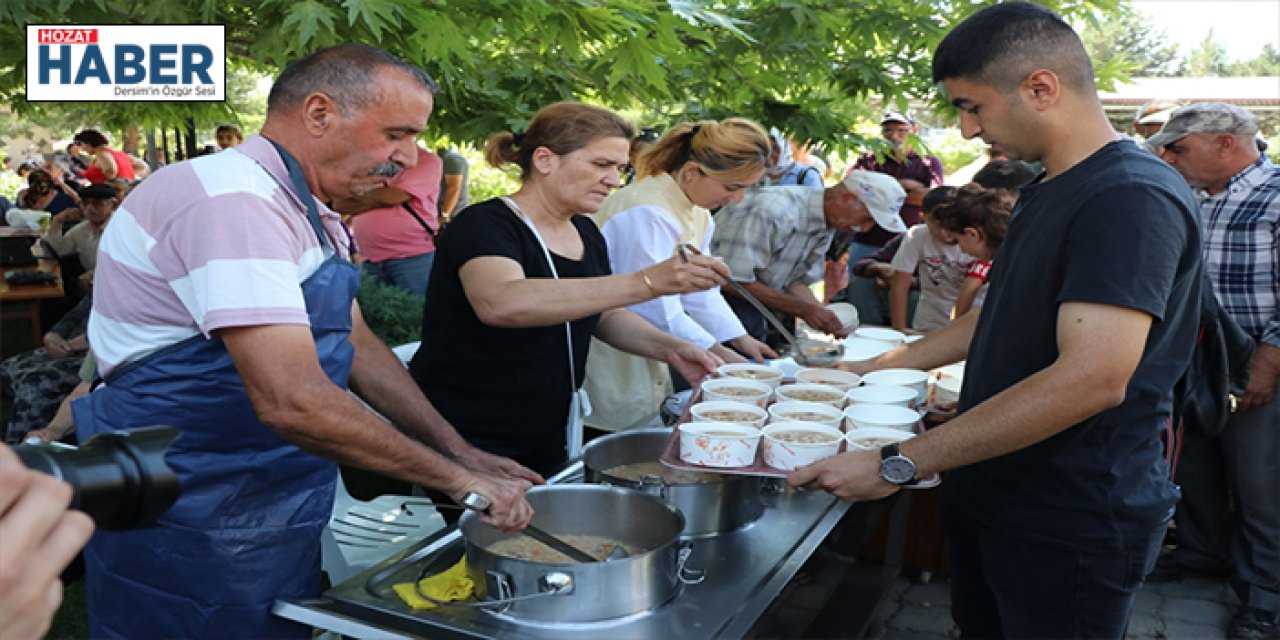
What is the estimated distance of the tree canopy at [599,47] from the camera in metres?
3.00

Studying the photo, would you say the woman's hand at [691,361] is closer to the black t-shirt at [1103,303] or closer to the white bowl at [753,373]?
the white bowl at [753,373]

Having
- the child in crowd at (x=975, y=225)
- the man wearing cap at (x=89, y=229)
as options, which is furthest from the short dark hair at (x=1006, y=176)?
the man wearing cap at (x=89, y=229)

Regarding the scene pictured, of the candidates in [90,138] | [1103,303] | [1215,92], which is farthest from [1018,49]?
[1215,92]

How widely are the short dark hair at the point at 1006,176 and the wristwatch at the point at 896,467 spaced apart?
2689 millimetres

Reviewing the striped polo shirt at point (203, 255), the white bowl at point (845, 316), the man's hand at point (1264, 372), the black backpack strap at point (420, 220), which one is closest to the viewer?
the striped polo shirt at point (203, 255)

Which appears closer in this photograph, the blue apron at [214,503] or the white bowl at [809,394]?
the blue apron at [214,503]

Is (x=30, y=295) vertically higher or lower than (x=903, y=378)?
lower

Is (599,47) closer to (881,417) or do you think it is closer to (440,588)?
(881,417)

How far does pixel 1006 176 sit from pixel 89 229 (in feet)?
21.1

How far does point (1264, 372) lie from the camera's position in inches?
132

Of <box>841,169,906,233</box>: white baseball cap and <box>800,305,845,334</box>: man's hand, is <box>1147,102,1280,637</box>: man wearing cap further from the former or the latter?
<box>800,305,845,334</box>: man's hand

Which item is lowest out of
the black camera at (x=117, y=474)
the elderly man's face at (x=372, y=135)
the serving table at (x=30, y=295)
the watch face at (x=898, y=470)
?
the serving table at (x=30, y=295)

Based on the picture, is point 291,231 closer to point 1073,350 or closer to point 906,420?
point 1073,350

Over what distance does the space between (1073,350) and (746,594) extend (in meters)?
0.72
